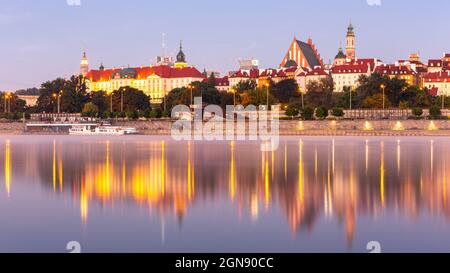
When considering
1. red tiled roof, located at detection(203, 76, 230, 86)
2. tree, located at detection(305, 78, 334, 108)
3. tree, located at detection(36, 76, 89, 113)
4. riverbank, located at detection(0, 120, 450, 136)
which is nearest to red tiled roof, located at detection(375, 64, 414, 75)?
tree, located at detection(305, 78, 334, 108)

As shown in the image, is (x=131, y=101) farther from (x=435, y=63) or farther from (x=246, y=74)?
(x=435, y=63)

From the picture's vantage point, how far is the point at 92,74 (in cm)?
13212

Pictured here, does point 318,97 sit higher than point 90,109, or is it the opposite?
point 318,97

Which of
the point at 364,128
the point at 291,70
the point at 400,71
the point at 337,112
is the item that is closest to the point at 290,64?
the point at 291,70

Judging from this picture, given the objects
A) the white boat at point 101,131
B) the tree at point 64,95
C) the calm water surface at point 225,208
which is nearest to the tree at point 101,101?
the tree at point 64,95

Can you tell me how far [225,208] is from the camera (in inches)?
525

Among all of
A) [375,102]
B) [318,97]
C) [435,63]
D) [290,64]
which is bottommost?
[375,102]

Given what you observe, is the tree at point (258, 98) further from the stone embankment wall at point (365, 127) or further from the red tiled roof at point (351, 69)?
the red tiled roof at point (351, 69)

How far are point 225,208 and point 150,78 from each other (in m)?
110

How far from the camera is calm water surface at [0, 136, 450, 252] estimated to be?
33.9 ft

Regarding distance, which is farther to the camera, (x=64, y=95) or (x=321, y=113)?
(x=64, y=95)

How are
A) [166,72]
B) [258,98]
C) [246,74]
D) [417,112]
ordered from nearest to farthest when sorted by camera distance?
[417,112]
[258,98]
[246,74]
[166,72]
